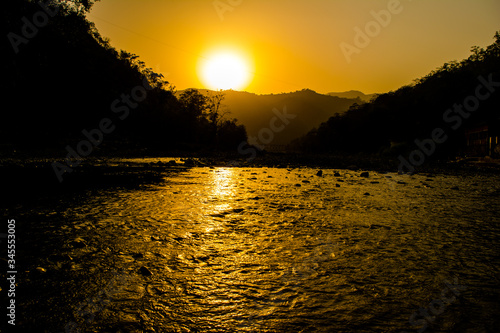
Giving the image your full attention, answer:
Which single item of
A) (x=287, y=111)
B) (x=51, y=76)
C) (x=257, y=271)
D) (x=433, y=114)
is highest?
(x=287, y=111)

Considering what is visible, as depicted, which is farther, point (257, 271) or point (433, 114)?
point (433, 114)

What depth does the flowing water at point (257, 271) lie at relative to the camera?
55.0 inches

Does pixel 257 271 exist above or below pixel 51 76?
below

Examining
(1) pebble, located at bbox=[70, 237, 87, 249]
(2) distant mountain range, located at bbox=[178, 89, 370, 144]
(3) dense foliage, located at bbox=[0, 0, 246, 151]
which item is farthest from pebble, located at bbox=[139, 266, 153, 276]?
(2) distant mountain range, located at bbox=[178, 89, 370, 144]

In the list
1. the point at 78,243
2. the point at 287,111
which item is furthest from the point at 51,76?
the point at 287,111

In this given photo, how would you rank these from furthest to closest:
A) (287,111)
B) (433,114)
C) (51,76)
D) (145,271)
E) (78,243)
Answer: (287,111), (433,114), (51,76), (78,243), (145,271)

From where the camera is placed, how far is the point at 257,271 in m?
1.98

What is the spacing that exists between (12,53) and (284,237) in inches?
630

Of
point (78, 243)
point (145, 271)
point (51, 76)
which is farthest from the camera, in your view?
point (51, 76)

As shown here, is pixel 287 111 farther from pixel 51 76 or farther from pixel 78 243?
pixel 78 243

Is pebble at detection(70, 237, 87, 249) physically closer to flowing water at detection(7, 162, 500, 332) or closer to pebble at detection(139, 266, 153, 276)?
flowing water at detection(7, 162, 500, 332)

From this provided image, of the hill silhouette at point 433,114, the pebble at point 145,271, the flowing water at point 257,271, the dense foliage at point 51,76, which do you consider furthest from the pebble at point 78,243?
the hill silhouette at point 433,114

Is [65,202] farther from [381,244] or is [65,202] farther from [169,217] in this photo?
[381,244]

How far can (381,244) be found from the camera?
2.58m
